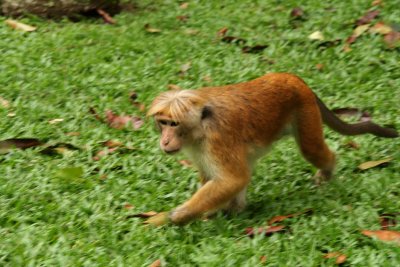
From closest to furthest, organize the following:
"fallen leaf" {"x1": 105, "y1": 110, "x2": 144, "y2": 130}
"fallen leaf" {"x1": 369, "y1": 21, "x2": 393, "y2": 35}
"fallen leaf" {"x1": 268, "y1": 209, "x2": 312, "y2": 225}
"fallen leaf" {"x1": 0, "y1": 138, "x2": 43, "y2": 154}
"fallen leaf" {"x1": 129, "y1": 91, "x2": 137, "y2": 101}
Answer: "fallen leaf" {"x1": 268, "y1": 209, "x2": 312, "y2": 225}, "fallen leaf" {"x1": 0, "y1": 138, "x2": 43, "y2": 154}, "fallen leaf" {"x1": 105, "y1": 110, "x2": 144, "y2": 130}, "fallen leaf" {"x1": 129, "y1": 91, "x2": 137, "y2": 101}, "fallen leaf" {"x1": 369, "y1": 21, "x2": 393, "y2": 35}

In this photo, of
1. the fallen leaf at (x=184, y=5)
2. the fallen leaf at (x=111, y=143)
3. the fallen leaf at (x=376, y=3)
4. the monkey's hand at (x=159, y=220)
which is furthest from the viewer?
the fallen leaf at (x=184, y=5)

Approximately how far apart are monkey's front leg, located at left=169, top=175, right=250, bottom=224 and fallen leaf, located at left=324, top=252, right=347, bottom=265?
35.0 inches

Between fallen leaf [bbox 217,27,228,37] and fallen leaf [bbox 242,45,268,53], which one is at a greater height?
fallen leaf [bbox 217,27,228,37]

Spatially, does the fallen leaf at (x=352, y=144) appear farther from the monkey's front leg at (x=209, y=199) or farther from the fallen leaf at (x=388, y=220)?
the monkey's front leg at (x=209, y=199)

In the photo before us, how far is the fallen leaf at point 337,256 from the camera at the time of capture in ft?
16.3

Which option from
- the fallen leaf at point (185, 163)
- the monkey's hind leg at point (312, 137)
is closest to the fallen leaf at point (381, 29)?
the monkey's hind leg at point (312, 137)

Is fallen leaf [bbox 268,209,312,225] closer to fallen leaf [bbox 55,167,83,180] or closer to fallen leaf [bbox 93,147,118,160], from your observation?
fallen leaf [bbox 55,167,83,180]

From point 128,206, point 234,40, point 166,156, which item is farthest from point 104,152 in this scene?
point 234,40

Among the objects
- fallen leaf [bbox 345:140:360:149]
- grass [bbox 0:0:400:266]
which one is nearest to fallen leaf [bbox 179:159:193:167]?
grass [bbox 0:0:400:266]

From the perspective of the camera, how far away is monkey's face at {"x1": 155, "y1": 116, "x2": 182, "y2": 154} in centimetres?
531

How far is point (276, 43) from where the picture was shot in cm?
957

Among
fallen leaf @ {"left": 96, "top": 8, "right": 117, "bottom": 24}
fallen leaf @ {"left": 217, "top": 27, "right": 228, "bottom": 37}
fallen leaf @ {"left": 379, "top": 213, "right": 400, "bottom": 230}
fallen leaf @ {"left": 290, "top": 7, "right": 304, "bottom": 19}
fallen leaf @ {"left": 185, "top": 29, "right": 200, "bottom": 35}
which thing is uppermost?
fallen leaf @ {"left": 96, "top": 8, "right": 117, "bottom": 24}

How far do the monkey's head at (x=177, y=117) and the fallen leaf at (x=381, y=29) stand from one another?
469 cm

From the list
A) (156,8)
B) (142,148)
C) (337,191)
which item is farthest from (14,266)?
(156,8)
